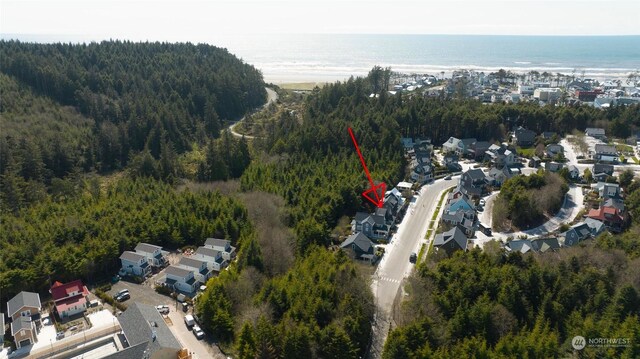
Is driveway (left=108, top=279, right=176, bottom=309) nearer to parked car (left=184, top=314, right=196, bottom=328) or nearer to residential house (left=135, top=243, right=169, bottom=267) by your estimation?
residential house (left=135, top=243, right=169, bottom=267)

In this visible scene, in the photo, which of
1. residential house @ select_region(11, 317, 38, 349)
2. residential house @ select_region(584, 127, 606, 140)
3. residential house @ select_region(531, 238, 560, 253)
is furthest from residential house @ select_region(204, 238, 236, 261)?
residential house @ select_region(584, 127, 606, 140)

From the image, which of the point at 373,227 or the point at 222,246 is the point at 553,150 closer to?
the point at 373,227

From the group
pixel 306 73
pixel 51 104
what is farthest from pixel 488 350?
pixel 306 73

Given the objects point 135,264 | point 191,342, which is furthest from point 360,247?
point 135,264

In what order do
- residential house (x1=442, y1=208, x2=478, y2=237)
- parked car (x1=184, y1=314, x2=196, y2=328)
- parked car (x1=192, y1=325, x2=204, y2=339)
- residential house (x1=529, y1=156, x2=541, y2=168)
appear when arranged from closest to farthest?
parked car (x1=192, y1=325, x2=204, y2=339)
parked car (x1=184, y1=314, x2=196, y2=328)
residential house (x1=442, y1=208, x2=478, y2=237)
residential house (x1=529, y1=156, x2=541, y2=168)

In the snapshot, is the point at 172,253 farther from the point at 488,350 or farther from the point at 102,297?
the point at 488,350
